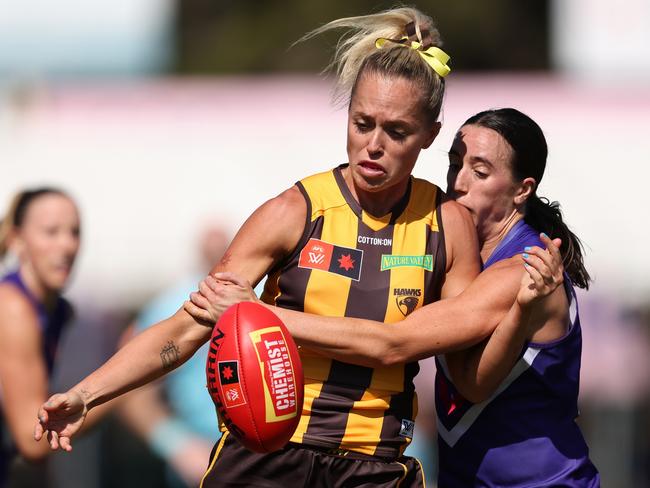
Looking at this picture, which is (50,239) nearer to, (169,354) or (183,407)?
(183,407)

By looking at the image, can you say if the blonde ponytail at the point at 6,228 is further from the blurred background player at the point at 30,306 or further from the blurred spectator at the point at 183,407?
the blurred spectator at the point at 183,407

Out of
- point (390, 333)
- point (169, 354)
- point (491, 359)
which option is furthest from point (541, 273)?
point (169, 354)

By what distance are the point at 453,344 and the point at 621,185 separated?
6425 millimetres

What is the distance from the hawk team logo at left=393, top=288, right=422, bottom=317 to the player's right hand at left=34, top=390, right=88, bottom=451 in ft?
3.52

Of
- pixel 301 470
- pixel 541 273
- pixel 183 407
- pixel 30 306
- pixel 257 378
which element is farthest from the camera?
pixel 183 407

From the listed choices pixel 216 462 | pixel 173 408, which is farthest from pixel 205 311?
pixel 173 408

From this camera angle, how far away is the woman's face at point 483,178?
4227 mm

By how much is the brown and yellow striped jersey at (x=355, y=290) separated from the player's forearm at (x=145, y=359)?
1.05 ft

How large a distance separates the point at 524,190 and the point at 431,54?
689 millimetres

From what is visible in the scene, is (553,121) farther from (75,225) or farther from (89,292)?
(75,225)

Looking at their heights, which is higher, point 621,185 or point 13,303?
point 621,185

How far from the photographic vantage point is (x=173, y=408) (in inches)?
294

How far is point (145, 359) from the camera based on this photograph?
3869 millimetres

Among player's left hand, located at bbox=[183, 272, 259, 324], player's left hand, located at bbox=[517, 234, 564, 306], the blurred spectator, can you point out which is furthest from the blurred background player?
player's left hand, located at bbox=[517, 234, 564, 306]
